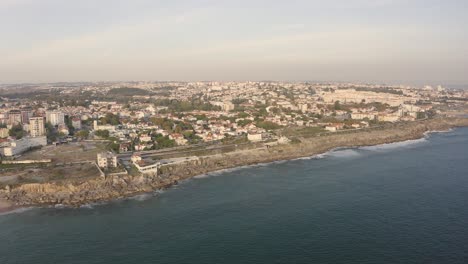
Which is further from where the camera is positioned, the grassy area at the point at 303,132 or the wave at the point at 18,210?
the grassy area at the point at 303,132

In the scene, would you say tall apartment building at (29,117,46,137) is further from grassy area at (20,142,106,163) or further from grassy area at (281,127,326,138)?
grassy area at (281,127,326,138)

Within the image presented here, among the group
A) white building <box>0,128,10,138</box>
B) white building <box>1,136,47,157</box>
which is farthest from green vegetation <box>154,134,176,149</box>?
white building <box>0,128,10,138</box>

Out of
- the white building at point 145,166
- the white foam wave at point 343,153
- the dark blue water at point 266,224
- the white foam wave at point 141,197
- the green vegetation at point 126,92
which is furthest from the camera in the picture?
the green vegetation at point 126,92

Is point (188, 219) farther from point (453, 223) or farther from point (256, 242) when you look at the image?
point (453, 223)

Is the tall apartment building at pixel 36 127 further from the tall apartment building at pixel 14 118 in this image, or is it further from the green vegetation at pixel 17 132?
the tall apartment building at pixel 14 118

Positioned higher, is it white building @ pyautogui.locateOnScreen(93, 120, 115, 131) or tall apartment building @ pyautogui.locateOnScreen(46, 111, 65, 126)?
tall apartment building @ pyautogui.locateOnScreen(46, 111, 65, 126)

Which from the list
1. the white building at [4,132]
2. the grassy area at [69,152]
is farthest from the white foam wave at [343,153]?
the white building at [4,132]

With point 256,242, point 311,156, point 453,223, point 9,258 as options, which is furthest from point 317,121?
point 9,258
